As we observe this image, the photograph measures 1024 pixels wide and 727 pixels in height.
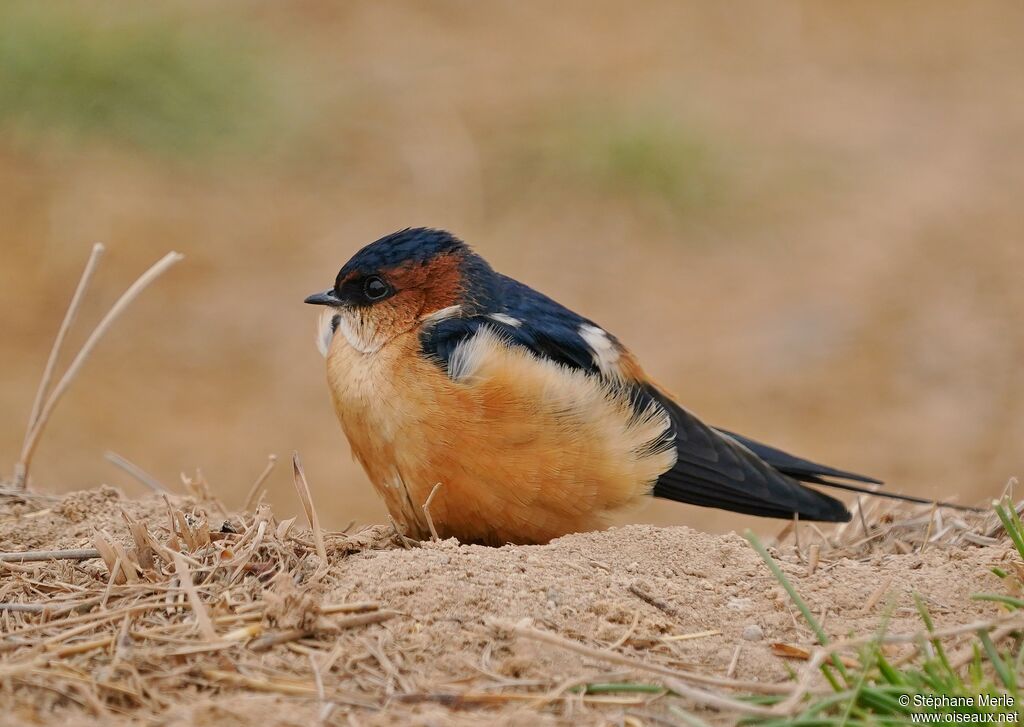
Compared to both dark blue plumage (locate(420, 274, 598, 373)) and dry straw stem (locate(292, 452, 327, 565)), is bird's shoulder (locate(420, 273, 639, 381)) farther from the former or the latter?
dry straw stem (locate(292, 452, 327, 565))

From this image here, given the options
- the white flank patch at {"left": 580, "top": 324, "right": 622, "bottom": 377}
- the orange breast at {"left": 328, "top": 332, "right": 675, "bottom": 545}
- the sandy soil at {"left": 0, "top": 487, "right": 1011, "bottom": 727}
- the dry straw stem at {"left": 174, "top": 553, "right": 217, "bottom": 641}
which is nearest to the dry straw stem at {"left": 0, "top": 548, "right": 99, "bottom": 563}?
the sandy soil at {"left": 0, "top": 487, "right": 1011, "bottom": 727}

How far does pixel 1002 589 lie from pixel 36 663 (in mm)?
2632

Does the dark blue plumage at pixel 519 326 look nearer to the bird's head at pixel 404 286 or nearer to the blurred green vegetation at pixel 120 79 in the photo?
the bird's head at pixel 404 286

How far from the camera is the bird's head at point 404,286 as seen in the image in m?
5.00

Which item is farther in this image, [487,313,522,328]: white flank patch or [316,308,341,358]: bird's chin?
[316,308,341,358]: bird's chin

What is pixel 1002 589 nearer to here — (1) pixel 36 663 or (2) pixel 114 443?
(1) pixel 36 663

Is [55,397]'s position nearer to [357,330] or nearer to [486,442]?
[357,330]

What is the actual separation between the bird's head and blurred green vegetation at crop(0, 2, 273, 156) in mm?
6426

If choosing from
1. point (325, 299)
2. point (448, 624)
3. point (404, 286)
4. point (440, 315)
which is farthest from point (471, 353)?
point (448, 624)

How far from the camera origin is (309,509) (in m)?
3.83

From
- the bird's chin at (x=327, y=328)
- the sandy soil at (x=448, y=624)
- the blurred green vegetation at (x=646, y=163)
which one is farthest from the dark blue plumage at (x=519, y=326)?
the blurred green vegetation at (x=646, y=163)

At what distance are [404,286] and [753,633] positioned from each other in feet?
7.44

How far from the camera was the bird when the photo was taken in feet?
14.7

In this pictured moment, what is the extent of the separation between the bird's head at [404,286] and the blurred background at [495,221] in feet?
10.7
